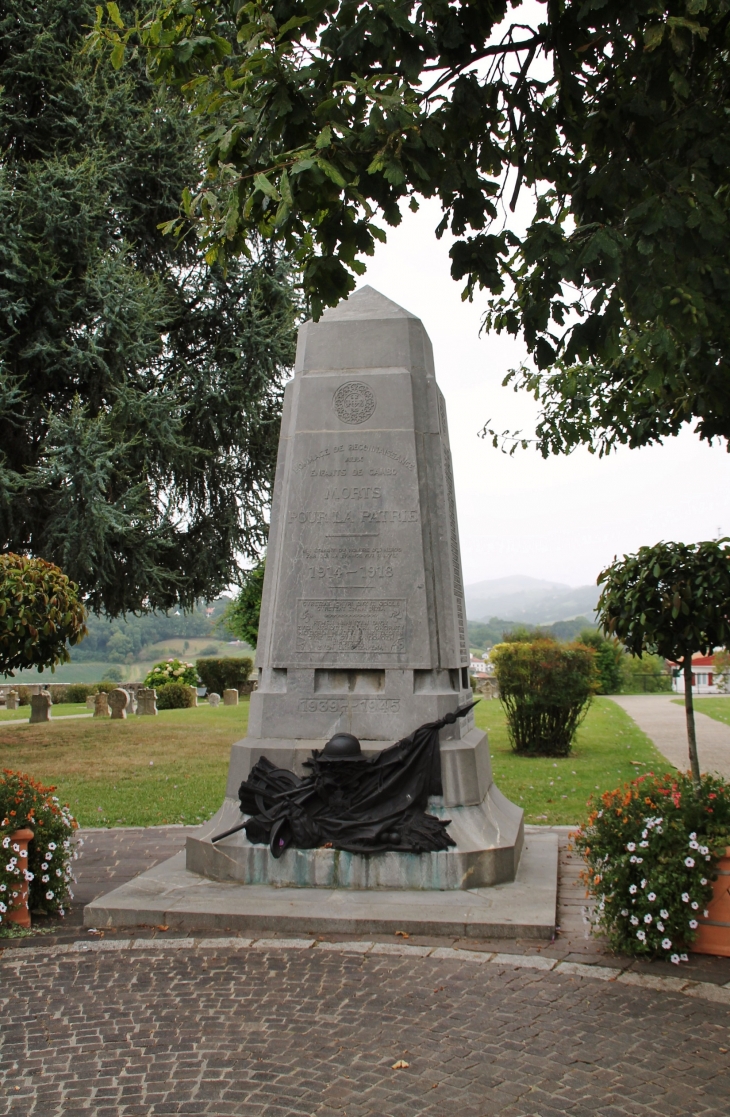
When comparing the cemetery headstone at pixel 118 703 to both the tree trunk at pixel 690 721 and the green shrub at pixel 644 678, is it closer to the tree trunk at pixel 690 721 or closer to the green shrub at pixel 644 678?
the tree trunk at pixel 690 721

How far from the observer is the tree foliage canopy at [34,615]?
1083cm

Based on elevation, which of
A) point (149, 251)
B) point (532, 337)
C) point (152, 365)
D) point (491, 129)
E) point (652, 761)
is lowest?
point (652, 761)

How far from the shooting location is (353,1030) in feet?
13.5

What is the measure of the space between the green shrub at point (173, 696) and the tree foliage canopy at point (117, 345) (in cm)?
850

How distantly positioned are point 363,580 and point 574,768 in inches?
350

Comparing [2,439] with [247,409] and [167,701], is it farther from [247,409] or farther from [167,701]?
[167,701]

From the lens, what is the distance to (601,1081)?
3.65 m

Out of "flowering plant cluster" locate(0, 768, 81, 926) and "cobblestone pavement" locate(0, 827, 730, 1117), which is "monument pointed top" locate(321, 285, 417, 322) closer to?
"flowering plant cluster" locate(0, 768, 81, 926)

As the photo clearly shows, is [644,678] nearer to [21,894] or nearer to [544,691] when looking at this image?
[544,691]

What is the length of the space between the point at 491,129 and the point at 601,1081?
4.31 m

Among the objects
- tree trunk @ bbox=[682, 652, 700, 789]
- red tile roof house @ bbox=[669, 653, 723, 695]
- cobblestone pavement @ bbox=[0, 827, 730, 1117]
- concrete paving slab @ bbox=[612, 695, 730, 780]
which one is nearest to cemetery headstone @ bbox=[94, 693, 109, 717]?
concrete paving slab @ bbox=[612, 695, 730, 780]

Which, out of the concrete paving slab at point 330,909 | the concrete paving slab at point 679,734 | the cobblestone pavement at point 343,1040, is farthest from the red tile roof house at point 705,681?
the cobblestone pavement at point 343,1040

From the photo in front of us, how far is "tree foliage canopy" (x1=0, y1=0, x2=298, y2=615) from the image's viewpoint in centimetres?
1636

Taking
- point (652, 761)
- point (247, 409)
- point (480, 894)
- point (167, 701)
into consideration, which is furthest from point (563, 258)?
point (167, 701)
